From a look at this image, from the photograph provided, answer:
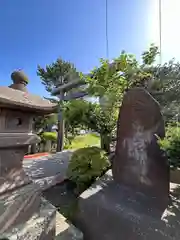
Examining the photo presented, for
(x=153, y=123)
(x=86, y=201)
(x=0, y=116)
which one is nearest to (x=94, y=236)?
(x=86, y=201)

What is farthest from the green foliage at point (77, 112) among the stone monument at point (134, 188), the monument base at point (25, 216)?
the monument base at point (25, 216)

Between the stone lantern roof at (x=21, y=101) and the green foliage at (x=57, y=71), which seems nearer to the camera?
the stone lantern roof at (x=21, y=101)

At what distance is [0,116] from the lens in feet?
6.57

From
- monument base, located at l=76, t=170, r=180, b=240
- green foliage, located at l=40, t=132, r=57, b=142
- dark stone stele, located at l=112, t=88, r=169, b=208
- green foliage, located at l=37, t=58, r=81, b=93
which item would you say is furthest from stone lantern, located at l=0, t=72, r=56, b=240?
green foliage, located at l=37, t=58, r=81, b=93

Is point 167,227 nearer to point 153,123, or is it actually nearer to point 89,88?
point 153,123

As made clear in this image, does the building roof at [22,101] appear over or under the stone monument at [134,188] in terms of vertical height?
over

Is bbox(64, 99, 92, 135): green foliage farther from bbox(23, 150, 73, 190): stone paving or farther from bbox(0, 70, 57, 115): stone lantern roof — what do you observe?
bbox(0, 70, 57, 115): stone lantern roof

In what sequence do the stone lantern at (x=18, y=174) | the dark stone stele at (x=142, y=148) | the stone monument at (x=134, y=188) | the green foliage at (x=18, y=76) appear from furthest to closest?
the dark stone stele at (x=142, y=148) < the stone monument at (x=134, y=188) < the green foliage at (x=18, y=76) < the stone lantern at (x=18, y=174)

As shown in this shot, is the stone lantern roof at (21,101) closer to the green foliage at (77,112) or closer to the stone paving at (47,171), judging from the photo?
the green foliage at (77,112)

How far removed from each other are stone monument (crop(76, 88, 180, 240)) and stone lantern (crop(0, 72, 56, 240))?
839 millimetres

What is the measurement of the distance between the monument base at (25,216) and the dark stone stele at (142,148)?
1692mm

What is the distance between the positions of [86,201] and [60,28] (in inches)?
194

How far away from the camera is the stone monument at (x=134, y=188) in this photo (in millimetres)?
2501

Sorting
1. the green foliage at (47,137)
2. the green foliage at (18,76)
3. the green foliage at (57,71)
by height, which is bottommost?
the green foliage at (47,137)
